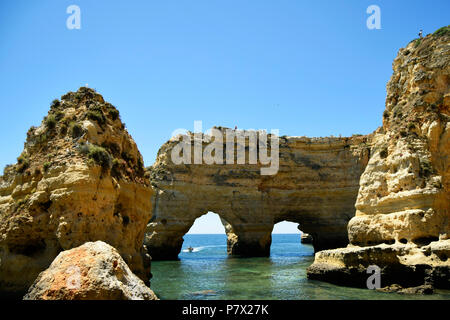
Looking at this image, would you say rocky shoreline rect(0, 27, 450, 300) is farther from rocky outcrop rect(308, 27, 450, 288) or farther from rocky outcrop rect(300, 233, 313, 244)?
rocky outcrop rect(300, 233, 313, 244)

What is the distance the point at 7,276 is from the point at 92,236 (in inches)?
104

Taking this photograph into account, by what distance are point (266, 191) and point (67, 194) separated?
1184 inches

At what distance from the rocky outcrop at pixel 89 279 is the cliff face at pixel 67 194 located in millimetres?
4859

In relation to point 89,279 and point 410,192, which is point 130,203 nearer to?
point 89,279

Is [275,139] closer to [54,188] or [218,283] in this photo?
[218,283]

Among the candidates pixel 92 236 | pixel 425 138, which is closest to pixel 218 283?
pixel 92 236

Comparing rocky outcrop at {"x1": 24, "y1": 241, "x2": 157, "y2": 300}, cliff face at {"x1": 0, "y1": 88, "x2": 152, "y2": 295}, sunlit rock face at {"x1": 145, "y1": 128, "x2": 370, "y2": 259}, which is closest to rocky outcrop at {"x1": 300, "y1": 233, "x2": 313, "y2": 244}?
sunlit rock face at {"x1": 145, "y1": 128, "x2": 370, "y2": 259}

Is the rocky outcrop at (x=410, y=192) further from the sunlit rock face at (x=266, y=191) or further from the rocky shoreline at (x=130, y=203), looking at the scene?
the sunlit rock face at (x=266, y=191)

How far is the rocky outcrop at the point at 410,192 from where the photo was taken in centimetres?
1512

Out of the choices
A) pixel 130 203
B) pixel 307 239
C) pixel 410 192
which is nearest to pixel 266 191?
pixel 410 192

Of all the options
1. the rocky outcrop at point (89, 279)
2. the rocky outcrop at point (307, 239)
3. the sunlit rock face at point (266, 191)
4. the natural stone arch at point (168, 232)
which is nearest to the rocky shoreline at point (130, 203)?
the rocky outcrop at point (89, 279)

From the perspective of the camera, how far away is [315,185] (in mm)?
39000

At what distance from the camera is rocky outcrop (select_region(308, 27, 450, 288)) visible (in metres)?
15.1

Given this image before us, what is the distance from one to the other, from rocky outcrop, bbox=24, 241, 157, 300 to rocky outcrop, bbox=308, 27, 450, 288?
41.8ft
